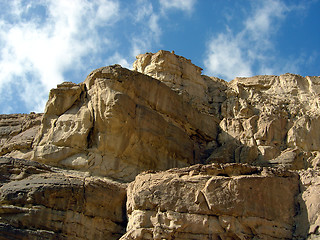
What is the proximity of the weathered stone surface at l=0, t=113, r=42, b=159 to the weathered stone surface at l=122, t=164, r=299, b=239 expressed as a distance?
10.2 meters

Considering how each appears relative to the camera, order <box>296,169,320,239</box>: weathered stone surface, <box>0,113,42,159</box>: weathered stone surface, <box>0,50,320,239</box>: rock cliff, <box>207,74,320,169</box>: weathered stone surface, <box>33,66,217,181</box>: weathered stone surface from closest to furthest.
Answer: <box>296,169,320,239</box>: weathered stone surface → <box>0,50,320,239</box>: rock cliff → <box>33,66,217,181</box>: weathered stone surface → <box>207,74,320,169</box>: weathered stone surface → <box>0,113,42,159</box>: weathered stone surface

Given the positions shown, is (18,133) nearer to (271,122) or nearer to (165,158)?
(165,158)

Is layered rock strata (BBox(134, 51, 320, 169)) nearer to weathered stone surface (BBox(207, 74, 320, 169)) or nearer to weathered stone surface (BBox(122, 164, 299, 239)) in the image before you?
weathered stone surface (BBox(207, 74, 320, 169))

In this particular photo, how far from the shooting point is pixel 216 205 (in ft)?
63.7

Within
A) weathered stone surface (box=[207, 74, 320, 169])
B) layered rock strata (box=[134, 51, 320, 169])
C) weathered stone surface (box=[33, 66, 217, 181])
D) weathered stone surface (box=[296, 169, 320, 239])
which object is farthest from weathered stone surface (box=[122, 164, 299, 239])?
layered rock strata (box=[134, 51, 320, 169])

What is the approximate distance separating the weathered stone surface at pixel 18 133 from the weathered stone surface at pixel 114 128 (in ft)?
6.21

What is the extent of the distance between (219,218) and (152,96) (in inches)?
479

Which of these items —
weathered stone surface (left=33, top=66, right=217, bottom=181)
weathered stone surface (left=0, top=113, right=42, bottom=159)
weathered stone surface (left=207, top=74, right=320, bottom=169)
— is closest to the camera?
weathered stone surface (left=33, top=66, right=217, bottom=181)

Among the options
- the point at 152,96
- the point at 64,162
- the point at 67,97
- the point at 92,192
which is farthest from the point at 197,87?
the point at 92,192

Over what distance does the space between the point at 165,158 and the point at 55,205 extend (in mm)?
9020

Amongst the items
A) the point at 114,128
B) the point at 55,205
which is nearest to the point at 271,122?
the point at 114,128

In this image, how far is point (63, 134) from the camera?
88.1 feet

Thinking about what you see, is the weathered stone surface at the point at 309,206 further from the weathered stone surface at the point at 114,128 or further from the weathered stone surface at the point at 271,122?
the weathered stone surface at the point at 114,128

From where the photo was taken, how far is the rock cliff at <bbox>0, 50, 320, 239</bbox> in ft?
64.0
